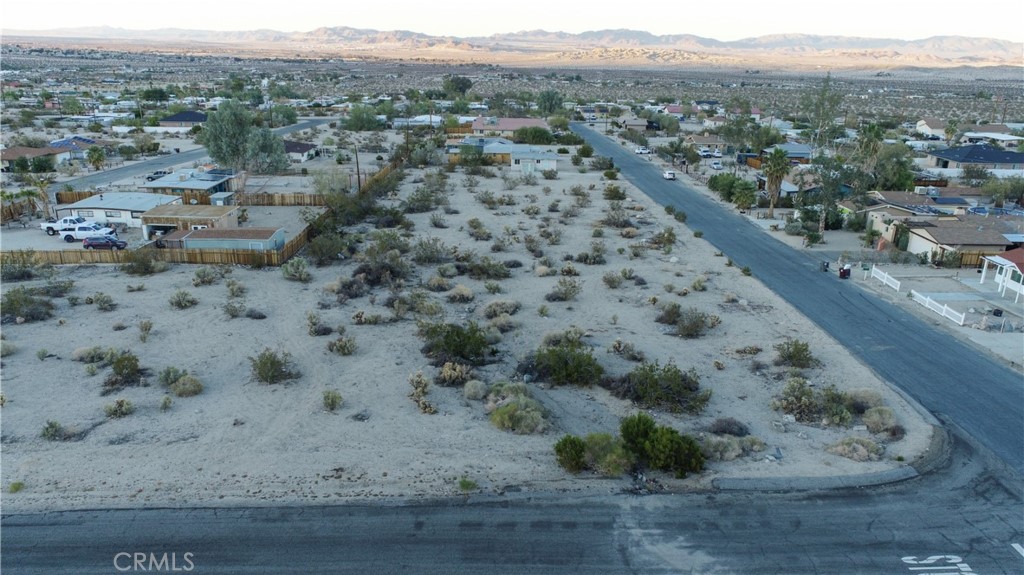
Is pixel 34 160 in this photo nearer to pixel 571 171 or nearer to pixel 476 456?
pixel 571 171

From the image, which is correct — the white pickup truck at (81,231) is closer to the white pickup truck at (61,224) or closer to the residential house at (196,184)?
the white pickup truck at (61,224)

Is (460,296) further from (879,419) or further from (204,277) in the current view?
(879,419)

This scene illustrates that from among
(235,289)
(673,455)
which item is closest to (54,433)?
(235,289)

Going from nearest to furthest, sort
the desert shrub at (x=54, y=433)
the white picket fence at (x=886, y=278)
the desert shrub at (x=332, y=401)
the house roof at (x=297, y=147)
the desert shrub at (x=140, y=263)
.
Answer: the desert shrub at (x=54, y=433), the desert shrub at (x=332, y=401), the white picket fence at (x=886, y=278), the desert shrub at (x=140, y=263), the house roof at (x=297, y=147)

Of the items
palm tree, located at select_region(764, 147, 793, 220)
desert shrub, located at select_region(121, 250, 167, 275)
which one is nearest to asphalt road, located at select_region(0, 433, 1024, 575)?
desert shrub, located at select_region(121, 250, 167, 275)

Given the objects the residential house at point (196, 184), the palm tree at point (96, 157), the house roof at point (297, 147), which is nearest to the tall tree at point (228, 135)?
the residential house at point (196, 184)
